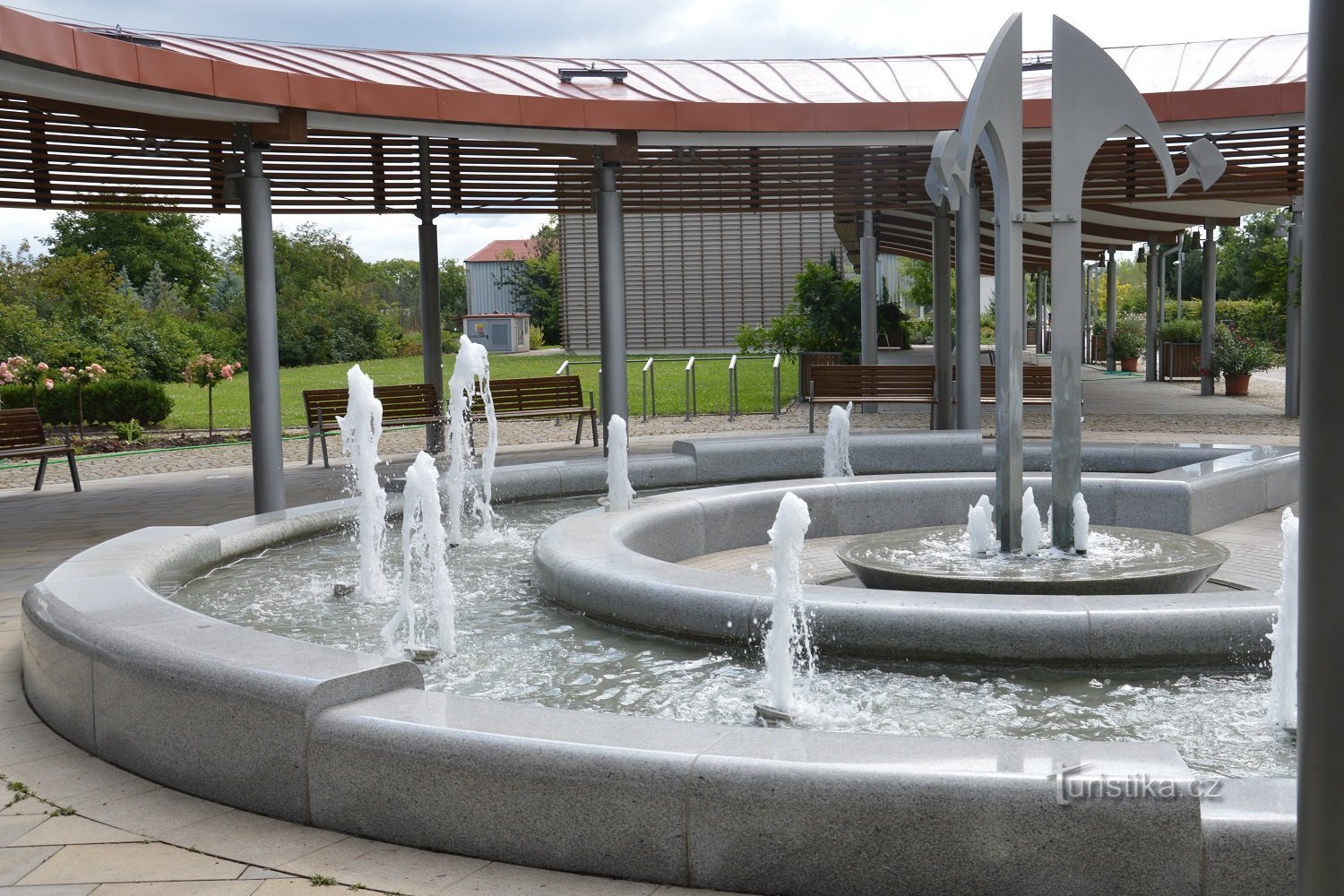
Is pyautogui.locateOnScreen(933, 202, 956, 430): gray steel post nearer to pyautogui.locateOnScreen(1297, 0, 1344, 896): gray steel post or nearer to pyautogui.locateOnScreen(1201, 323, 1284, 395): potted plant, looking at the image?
pyautogui.locateOnScreen(1201, 323, 1284, 395): potted plant

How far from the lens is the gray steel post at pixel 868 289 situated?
19141 mm

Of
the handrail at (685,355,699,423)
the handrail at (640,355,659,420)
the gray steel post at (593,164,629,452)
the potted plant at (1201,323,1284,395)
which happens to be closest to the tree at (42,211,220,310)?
the handrail at (640,355,659,420)

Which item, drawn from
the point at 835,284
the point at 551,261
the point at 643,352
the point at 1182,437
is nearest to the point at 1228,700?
the point at 1182,437

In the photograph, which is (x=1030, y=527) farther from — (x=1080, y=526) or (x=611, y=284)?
(x=611, y=284)

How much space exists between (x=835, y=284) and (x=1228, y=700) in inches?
693

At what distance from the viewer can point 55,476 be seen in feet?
47.8

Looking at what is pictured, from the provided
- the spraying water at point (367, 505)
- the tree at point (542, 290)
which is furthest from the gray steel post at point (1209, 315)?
the tree at point (542, 290)

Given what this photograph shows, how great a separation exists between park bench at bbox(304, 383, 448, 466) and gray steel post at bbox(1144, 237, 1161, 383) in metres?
18.3

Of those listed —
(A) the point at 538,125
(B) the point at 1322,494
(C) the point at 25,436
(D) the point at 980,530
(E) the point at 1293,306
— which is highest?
(A) the point at 538,125

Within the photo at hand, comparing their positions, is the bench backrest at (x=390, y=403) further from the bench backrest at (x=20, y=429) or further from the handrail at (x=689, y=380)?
the handrail at (x=689, y=380)

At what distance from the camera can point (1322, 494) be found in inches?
61.8

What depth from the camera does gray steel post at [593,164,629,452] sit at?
41.8ft

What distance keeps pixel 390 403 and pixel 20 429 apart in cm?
377

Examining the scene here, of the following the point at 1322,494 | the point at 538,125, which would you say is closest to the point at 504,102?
the point at 538,125
